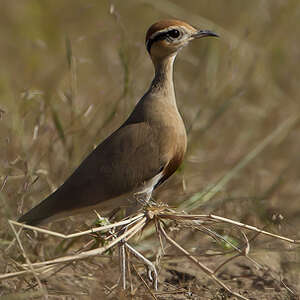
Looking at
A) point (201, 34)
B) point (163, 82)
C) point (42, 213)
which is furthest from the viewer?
point (201, 34)

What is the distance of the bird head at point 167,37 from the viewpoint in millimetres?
3576

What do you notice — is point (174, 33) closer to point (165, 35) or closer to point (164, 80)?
point (165, 35)

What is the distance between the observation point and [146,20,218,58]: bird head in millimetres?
3576

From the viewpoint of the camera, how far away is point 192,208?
13.0 ft

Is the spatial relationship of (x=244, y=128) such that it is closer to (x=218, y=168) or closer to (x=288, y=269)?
(x=218, y=168)

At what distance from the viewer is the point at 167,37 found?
359cm

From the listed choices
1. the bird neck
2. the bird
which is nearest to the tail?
the bird

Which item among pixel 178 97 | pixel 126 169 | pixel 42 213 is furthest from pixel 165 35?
pixel 178 97

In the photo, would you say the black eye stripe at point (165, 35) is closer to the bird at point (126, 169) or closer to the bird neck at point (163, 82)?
the bird neck at point (163, 82)

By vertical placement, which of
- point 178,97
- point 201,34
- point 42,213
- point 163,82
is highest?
point 201,34

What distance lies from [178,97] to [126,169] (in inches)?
91.0

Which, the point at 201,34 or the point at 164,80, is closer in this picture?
the point at 164,80

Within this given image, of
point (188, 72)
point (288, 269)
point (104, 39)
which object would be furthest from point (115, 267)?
point (104, 39)

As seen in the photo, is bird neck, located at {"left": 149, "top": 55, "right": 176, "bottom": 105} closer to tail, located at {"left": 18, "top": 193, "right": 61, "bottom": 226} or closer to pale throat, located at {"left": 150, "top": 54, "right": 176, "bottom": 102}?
pale throat, located at {"left": 150, "top": 54, "right": 176, "bottom": 102}
